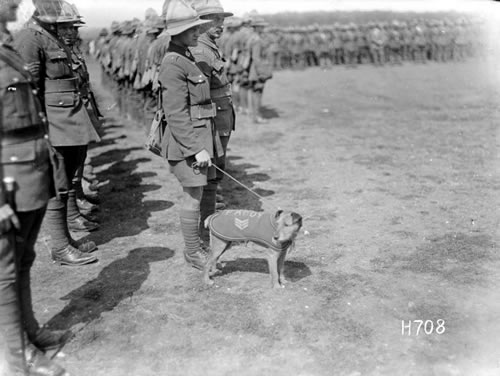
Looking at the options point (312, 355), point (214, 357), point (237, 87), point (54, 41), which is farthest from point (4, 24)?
point (237, 87)

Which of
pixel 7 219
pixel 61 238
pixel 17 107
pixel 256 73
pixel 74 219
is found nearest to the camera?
pixel 7 219

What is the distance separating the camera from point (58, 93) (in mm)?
5039

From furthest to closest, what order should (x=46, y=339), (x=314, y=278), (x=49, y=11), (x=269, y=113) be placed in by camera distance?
(x=269, y=113) < (x=314, y=278) < (x=49, y=11) < (x=46, y=339)

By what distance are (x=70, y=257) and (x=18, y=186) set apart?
2.00 meters

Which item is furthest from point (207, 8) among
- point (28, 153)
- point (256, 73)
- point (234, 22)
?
point (234, 22)

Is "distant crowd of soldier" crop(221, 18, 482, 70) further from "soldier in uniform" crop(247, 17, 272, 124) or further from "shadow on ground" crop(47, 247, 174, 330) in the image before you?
"shadow on ground" crop(47, 247, 174, 330)

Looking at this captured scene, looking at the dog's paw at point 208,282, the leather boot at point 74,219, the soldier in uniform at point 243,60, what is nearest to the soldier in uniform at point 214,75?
the dog's paw at point 208,282

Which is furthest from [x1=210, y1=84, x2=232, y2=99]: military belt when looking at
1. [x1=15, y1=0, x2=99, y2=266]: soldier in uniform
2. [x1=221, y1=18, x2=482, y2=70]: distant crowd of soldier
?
[x1=221, y1=18, x2=482, y2=70]: distant crowd of soldier

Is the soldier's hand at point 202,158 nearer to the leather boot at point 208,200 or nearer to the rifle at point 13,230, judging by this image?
the leather boot at point 208,200

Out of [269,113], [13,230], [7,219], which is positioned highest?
[7,219]

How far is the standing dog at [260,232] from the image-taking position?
14.5 ft

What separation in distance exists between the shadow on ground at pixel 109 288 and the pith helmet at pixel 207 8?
7.62 feet

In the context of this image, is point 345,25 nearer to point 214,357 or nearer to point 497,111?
point 497,111

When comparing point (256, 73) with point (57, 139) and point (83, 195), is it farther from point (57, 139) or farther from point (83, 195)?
point (57, 139)
